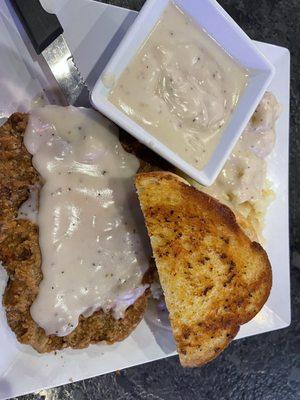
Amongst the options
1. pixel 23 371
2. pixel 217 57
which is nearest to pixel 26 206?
pixel 23 371

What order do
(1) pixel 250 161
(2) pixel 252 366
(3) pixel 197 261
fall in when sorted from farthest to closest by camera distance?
(2) pixel 252 366
(1) pixel 250 161
(3) pixel 197 261

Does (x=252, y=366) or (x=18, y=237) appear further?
(x=252, y=366)

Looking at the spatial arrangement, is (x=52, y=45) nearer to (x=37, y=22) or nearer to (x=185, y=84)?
(x=37, y=22)

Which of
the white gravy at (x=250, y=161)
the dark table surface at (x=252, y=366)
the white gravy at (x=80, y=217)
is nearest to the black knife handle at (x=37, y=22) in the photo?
the white gravy at (x=80, y=217)

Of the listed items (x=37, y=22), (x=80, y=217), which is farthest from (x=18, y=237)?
(x=37, y=22)

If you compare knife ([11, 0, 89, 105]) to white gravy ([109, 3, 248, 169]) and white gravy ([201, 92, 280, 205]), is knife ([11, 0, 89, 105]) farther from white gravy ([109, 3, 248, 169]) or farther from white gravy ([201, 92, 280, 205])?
white gravy ([201, 92, 280, 205])

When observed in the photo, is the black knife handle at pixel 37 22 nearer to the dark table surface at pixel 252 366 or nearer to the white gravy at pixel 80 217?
the white gravy at pixel 80 217

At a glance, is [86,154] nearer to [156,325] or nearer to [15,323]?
[15,323]
